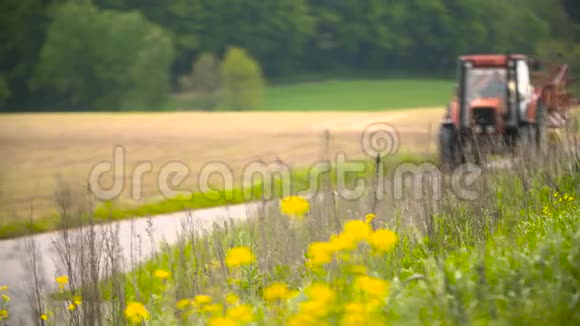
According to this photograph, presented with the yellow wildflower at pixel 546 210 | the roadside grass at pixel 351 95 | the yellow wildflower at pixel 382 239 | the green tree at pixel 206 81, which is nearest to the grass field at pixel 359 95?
the roadside grass at pixel 351 95

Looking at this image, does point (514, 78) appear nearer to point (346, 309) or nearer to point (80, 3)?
point (346, 309)

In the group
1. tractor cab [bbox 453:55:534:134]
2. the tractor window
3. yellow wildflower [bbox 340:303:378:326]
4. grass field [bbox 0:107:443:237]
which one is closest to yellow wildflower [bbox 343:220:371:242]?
yellow wildflower [bbox 340:303:378:326]

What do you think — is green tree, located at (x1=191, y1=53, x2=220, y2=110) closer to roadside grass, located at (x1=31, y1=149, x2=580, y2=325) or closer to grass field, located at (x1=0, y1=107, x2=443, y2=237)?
grass field, located at (x1=0, y1=107, x2=443, y2=237)

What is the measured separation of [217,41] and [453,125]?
4090 centimetres

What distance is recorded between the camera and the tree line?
46.8 m

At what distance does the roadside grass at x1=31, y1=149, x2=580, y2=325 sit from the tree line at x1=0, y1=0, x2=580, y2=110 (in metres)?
35.1

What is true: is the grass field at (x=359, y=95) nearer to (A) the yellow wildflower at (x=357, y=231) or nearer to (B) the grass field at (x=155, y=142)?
(B) the grass field at (x=155, y=142)

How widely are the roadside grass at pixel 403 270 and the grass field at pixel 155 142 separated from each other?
26.4 feet

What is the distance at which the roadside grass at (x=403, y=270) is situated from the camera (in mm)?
3197

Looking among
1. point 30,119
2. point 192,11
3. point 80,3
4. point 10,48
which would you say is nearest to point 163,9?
point 192,11

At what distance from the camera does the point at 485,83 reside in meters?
13.8

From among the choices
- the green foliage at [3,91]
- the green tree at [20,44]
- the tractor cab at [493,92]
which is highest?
the green tree at [20,44]
